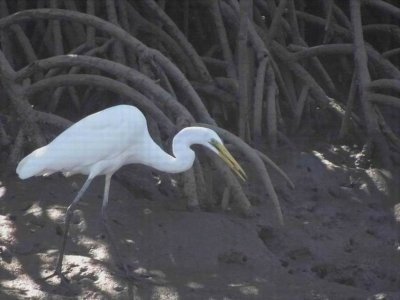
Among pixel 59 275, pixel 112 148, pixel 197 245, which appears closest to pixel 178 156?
pixel 112 148

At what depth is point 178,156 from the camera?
4988 millimetres

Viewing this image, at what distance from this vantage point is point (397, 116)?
292 inches

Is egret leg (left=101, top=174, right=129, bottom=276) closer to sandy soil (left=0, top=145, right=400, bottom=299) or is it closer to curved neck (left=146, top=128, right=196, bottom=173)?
sandy soil (left=0, top=145, right=400, bottom=299)

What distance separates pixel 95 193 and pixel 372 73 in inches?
112

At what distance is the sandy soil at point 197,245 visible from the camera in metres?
4.52

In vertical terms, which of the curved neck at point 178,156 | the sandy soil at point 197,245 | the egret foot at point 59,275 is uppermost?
the curved neck at point 178,156

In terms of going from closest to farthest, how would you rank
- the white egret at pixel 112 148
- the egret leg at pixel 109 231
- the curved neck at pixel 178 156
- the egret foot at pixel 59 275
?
the egret foot at pixel 59 275, the egret leg at pixel 109 231, the white egret at pixel 112 148, the curved neck at pixel 178 156

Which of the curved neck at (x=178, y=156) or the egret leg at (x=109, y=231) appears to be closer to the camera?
the egret leg at (x=109, y=231)

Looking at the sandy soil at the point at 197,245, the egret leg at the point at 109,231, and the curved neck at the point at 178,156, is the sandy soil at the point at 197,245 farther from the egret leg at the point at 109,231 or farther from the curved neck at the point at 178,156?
the curved neck at the point at 178,156

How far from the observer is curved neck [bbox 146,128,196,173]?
4.96m

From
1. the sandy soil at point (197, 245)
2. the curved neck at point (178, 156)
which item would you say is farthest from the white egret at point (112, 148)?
the sandy soil at point (197, 245)

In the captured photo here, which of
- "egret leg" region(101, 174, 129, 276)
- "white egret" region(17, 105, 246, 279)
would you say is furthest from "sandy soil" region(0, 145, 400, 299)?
"white egret" region(17, 105, 246, 279)

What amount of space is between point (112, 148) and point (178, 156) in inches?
13.2

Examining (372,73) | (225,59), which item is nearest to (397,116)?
(372,73)
